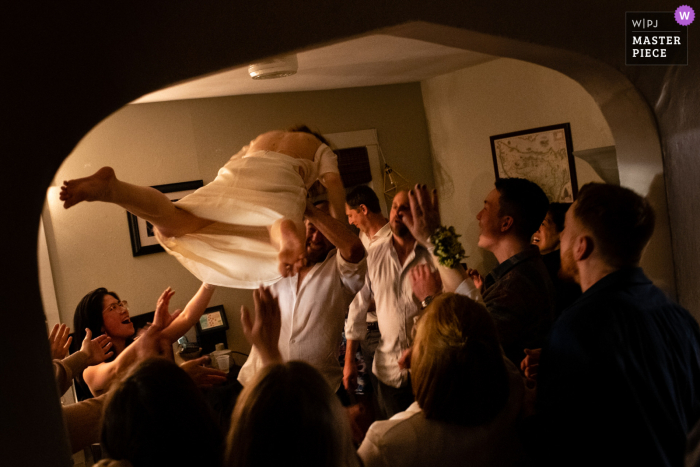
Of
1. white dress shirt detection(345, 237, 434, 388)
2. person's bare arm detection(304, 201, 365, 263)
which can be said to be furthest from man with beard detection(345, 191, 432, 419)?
person's bare arm detection(304, 201, 365, 263)

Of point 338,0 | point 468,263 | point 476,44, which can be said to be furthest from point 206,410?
point 468,263

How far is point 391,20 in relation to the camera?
1.55 meters

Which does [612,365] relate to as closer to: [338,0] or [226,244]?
[338,0]

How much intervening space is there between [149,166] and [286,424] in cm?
357

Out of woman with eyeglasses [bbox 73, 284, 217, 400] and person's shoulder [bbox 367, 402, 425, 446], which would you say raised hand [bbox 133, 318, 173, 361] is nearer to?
woman with eyeglasses [bbox 73, 284, 217, 400]

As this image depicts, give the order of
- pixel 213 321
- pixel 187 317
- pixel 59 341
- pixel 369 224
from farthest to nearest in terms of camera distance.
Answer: pixel 213 321, pixel 369 224, pixel 187 317, pixel 59 341

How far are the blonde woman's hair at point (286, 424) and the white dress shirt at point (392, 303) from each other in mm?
1612

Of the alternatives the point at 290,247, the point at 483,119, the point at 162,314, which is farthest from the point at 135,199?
the point at 483,119

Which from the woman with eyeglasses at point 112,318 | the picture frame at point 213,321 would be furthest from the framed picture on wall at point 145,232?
the woman with eyeglasses at point 112,318

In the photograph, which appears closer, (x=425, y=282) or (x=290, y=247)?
(x=290, y=247)

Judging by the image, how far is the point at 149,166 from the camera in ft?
14.1

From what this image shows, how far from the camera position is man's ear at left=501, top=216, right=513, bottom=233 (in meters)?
2.11

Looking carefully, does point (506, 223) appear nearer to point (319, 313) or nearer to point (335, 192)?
point (335, 192)

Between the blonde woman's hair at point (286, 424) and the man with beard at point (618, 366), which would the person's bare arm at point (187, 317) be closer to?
the blonde woman's hair at point (286, 424)
